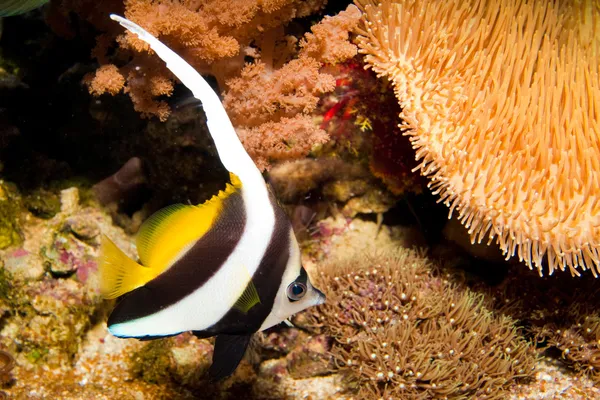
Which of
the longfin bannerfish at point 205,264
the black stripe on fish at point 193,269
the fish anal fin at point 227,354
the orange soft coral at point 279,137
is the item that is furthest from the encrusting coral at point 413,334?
the black stripe on fish at point 193,269

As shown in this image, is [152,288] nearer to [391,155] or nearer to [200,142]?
[200,142]

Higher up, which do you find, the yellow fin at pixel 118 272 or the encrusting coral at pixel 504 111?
the encrusting coral at pixel 504 111

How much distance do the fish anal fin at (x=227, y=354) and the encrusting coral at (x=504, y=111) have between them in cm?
120

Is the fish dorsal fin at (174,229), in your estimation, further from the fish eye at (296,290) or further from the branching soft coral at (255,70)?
the branching soft coral at (255,70)

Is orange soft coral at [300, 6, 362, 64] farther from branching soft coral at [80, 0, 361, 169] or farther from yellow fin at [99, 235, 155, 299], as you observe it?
yellow fin at [99, 235, 155, 299]

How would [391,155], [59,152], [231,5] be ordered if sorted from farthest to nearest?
[59,152]
[391,155]
[231,5]

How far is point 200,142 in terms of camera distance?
3189 mm

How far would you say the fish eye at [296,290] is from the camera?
1.79m

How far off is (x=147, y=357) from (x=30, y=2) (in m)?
2.30

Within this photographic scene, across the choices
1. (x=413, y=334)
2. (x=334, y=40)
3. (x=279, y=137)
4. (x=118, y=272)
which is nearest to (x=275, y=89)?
(x=279, y=137)

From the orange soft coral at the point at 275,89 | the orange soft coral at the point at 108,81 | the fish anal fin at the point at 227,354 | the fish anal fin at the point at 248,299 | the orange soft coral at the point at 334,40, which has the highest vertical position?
the orange soft coral at the point at 334,40

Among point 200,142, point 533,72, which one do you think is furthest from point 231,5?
point 533,72

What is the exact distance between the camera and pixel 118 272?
1679mm

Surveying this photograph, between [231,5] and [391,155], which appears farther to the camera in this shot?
[391,155]
